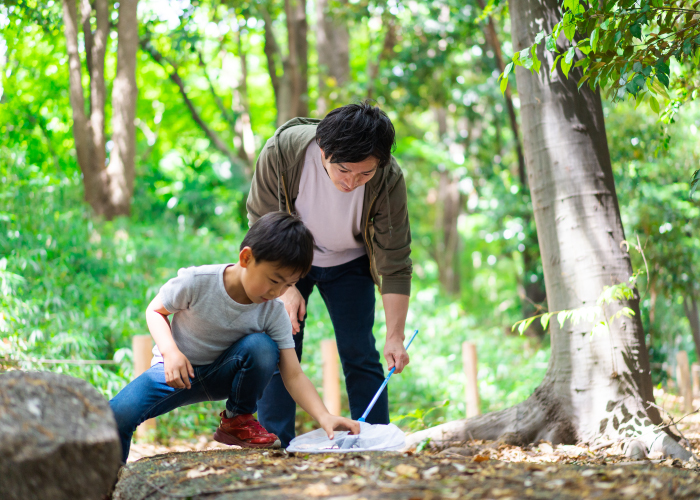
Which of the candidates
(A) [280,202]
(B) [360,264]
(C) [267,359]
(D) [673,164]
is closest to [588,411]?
(B) [360,264]

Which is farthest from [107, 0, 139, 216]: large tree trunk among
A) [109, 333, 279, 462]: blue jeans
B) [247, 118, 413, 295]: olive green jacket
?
[109, 333, 279, 462]: blue jeans

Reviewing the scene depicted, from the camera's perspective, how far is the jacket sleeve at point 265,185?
2371 millimetres

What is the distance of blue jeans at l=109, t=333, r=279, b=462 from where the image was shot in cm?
197

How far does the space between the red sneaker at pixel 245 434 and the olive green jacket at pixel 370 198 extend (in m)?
0.76

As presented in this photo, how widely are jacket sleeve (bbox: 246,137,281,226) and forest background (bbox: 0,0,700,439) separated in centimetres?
165

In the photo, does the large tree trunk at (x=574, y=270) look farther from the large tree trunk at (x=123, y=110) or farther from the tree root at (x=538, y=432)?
the large tree trunk at (x=123, y=110)

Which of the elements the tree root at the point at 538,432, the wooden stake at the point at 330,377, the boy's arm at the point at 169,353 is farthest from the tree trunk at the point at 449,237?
the boy's arm at the point at 169,353

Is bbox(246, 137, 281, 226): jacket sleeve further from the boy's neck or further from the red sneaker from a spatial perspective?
the red sneaker

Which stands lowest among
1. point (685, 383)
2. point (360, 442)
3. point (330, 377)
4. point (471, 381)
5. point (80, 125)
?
point (685, 383)

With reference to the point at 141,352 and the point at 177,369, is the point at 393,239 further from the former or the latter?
the point at 141,352

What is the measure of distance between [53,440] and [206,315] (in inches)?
30.2

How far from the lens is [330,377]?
430 cm

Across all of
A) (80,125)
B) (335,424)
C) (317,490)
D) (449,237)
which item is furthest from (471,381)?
(449,237)

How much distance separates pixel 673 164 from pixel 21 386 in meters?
7.60
